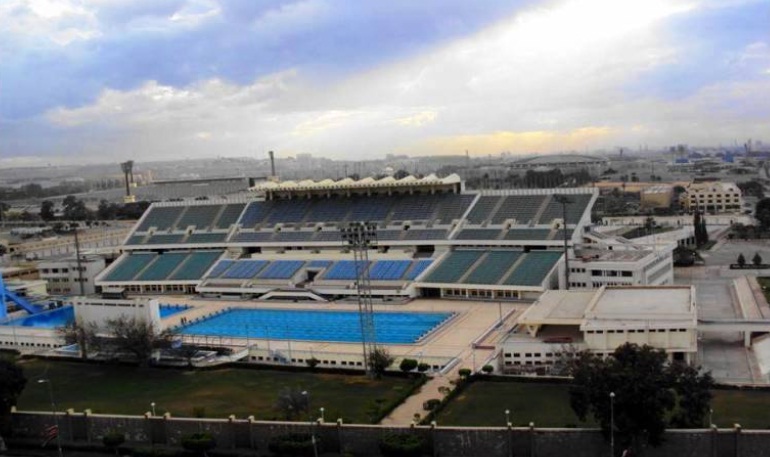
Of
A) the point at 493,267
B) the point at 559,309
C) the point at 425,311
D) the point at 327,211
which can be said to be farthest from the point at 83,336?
the point at 327,211

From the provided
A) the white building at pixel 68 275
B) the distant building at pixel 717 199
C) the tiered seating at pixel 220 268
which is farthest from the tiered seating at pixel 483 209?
the distant building at pixel 717 199

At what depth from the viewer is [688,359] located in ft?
94.2

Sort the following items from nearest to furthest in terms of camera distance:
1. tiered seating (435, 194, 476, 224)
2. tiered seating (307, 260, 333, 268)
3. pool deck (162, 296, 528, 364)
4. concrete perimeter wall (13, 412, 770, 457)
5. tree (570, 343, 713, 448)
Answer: tree (570, 343, 713, 448) → concrete perimeter wall (13, 412, 770, 457) → pool deck (162, 296, 528, 364) → tiered seating (307, 260, 333, 268) → tiered seating (435, 194, 476, 224)

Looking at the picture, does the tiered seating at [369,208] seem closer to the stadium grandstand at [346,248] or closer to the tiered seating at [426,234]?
the stadium grandstand at [346,248]

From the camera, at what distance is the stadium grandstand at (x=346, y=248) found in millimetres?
46125

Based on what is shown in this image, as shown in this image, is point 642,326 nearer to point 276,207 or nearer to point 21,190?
point 276,207

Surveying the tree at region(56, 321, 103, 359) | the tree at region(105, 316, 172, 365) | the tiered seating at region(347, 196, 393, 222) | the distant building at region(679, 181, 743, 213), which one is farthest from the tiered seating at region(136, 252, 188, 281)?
the distant building at region(679, 181, 743, 213)

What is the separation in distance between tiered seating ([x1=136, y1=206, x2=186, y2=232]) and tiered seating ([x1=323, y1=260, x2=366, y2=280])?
54.7 ft

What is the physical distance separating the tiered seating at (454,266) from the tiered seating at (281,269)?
9.55 meters

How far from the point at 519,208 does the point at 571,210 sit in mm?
3510

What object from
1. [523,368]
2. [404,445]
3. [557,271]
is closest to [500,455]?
[404,445]

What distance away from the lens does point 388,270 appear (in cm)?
4797

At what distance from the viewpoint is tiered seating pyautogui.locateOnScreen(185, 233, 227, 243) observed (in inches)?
2233

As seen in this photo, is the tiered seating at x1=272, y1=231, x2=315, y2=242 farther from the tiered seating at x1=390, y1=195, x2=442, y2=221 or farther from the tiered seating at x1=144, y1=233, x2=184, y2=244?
the tiered seating at x1=144, y1=233, x2=184, y2=244
